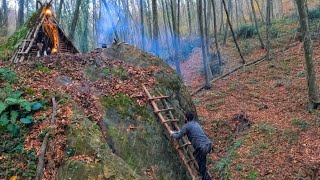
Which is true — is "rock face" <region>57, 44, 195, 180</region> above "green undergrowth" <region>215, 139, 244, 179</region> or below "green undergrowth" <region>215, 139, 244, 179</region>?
above

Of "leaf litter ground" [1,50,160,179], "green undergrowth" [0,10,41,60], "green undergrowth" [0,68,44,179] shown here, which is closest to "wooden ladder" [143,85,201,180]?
"leaf litter ground" [1,50,160,179]

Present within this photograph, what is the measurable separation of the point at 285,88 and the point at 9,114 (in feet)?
43.2

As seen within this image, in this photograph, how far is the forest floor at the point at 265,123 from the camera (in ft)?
31.4

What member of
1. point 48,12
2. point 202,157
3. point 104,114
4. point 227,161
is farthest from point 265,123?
point 48,12

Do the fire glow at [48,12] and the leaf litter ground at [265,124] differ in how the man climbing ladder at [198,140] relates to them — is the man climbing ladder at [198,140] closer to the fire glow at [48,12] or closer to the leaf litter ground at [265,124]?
the leaf litter ground at [265,124]

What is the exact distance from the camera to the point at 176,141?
28.0ft

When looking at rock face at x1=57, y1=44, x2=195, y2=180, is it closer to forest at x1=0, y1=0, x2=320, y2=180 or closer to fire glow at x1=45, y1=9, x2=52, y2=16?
forest at x1=0, y1=0, x2=320, y2=180

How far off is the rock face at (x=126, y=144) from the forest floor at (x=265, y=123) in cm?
238

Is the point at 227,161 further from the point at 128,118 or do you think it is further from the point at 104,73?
the point at 104,73

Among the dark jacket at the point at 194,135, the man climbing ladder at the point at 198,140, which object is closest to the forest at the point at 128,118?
the man climbing ladder at the point at 198,140

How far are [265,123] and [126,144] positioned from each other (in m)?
6.39

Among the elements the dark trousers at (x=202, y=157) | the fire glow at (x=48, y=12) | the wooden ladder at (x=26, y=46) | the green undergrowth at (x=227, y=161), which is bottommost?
the green undergrowth at (x=227, y=161)

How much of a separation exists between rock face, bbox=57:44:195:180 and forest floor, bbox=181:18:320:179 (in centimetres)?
238

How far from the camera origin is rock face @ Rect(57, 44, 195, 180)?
601 cm
